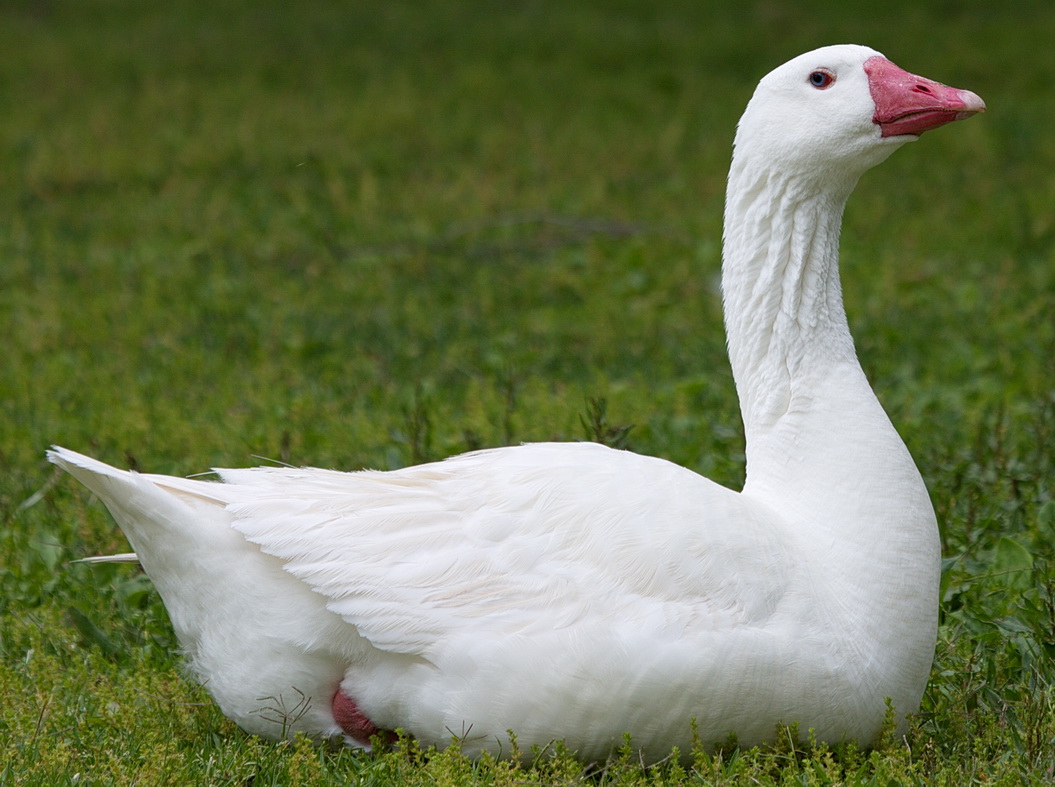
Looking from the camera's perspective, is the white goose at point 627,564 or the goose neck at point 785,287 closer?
the white goose at point 627,564

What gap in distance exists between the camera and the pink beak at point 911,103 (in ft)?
11.6

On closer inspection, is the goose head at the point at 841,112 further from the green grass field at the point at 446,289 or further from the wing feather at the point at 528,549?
the green grass field at the point at 446,289

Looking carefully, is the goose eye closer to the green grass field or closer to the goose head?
the goose head

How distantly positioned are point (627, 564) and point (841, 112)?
137 centimetres

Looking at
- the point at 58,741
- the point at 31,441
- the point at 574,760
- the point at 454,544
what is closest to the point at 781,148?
the point at 454,544

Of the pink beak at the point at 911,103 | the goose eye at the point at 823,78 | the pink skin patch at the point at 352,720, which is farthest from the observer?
the goose eye at the point at 823,78

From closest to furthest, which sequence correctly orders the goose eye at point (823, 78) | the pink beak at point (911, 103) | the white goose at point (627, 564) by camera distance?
the white goose at point (627, 564) < the pink beak at point (911, 103) < the goose eye at point (823, 78)

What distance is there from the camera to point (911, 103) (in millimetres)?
3541

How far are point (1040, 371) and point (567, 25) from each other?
9982 mm

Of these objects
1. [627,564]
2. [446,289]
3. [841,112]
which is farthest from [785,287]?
[446,289]

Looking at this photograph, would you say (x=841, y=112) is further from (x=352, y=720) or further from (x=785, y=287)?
(x=352, y=720)

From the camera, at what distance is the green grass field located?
11.9ft

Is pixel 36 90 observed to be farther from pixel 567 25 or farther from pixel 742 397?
pixel 742 397

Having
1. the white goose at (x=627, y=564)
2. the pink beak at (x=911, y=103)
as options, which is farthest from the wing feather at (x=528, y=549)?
the pink beak at (x=911, y=103)
